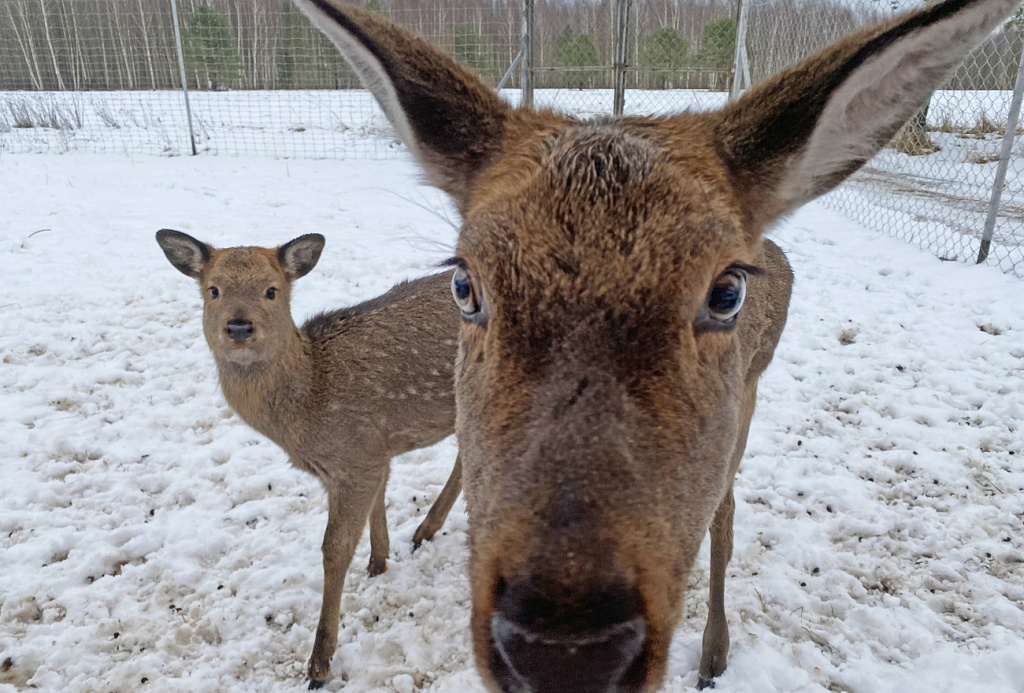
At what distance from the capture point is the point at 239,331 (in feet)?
12.9

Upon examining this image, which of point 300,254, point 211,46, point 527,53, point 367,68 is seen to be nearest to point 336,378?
point 300,254

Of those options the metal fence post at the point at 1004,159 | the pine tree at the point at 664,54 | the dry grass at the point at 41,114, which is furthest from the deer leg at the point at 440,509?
the dry grass at the point at 41,114

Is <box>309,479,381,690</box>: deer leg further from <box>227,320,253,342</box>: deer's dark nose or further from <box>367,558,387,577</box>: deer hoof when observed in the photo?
<box>227,320,253,342</box>: deer's dark nose

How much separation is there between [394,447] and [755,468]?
2.74 m

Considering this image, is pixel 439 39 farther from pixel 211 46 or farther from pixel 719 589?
pixel 211 46

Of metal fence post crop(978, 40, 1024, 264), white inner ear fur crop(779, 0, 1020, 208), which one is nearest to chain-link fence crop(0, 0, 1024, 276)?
metal fence post crop(978, 40, 1024, 264)

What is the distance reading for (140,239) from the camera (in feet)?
30.9

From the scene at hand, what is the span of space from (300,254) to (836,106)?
3704mm

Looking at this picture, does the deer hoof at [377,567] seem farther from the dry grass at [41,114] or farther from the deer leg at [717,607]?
the dry grass at [41,114]

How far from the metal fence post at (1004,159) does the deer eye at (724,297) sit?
25.9 feet

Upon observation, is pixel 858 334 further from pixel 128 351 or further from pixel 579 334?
pixel 128 351

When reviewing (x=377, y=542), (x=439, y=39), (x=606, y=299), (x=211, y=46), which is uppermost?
(x=211, y=46)

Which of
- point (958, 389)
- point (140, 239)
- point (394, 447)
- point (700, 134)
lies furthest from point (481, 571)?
point (140, 239)

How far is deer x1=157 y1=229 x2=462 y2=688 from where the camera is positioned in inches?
149
